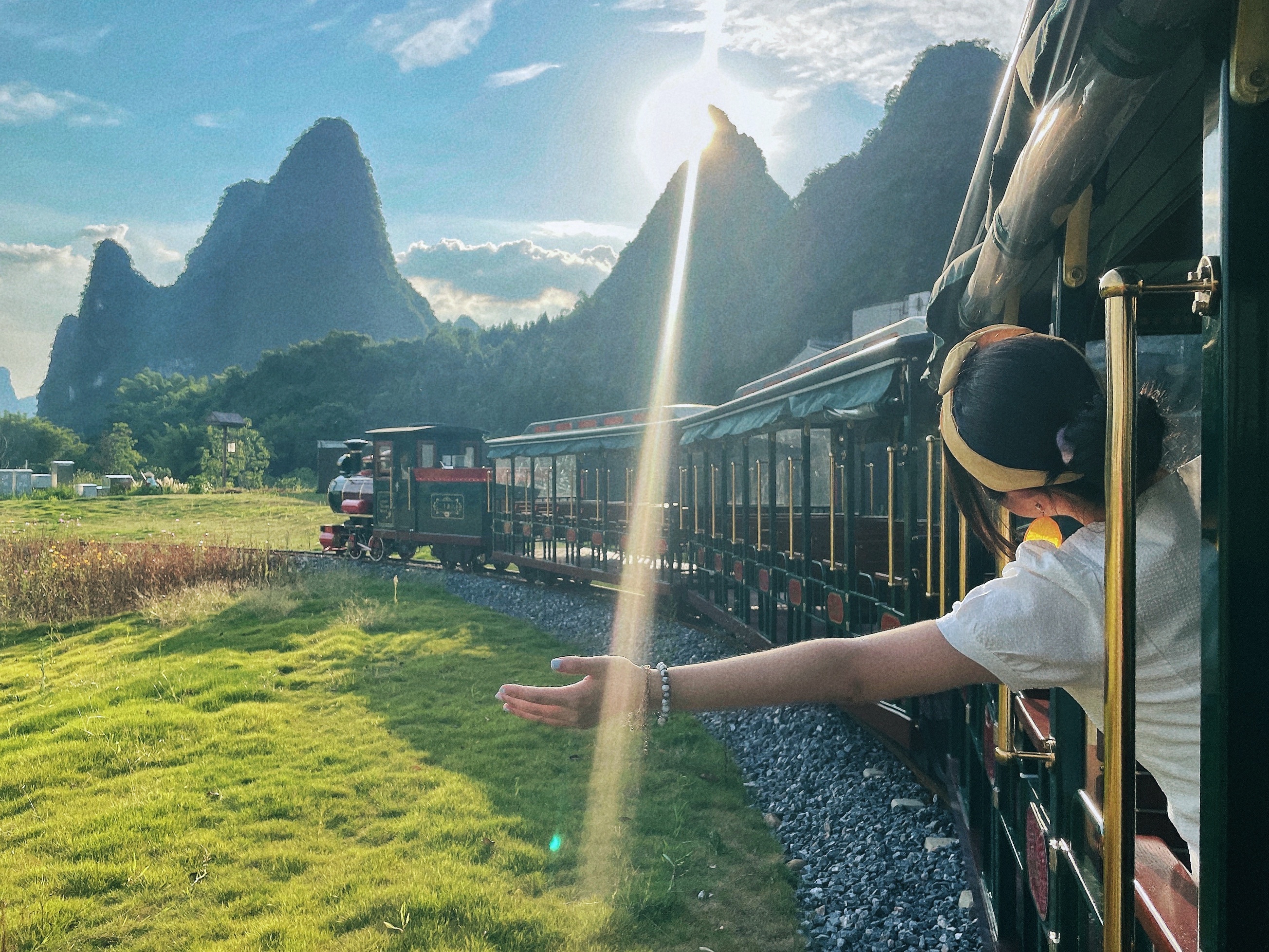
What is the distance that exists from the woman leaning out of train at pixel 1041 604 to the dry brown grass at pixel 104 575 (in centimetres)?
1162

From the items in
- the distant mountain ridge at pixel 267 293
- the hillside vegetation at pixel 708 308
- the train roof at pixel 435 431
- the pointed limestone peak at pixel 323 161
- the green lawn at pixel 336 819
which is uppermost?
the pointed limestone peak at pixel 323 161

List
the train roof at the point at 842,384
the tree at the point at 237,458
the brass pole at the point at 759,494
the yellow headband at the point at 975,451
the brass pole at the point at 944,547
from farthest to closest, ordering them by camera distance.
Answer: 1. the tree at the point at 237,458
2. the brass pole at the point at 759,494
3. the train roof at the point at 842,384
4. the brass pole at the point at 944,547
5. the yellow headband at the point at 975,451

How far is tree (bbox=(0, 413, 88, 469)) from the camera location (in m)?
52.2

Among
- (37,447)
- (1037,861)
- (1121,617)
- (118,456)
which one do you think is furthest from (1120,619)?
(37,447)

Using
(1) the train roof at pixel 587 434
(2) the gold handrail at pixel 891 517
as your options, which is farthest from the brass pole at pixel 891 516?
(1) the train roof at pixel 587 434

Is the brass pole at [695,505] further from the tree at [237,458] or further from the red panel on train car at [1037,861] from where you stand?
the tree at [237,458]

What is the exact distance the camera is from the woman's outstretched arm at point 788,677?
3.86ft

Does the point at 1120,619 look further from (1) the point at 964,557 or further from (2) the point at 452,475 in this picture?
(2) the point at 452,475

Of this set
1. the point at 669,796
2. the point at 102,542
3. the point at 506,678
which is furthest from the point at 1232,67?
the point at 102,542

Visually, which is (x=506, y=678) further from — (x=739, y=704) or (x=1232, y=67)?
(x=1232, y=67)

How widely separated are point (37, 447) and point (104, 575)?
2064 inches

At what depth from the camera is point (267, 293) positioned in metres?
123

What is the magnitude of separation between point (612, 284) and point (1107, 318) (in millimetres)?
61509

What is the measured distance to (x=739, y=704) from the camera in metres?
1.35
